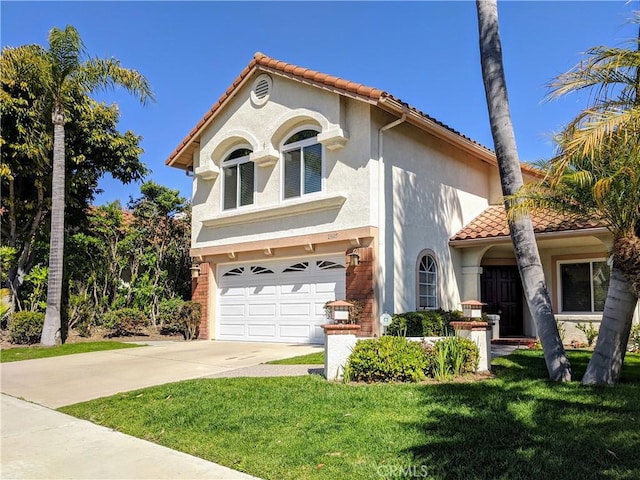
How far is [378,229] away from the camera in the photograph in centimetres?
1362

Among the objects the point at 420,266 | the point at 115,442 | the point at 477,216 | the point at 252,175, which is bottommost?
the point at 115,442

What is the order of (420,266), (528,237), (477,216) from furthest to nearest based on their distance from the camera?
(477,216) < (420,266) < (528,237)

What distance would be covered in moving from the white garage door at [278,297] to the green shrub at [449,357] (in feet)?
18.6

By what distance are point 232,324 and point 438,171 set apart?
7989 mm

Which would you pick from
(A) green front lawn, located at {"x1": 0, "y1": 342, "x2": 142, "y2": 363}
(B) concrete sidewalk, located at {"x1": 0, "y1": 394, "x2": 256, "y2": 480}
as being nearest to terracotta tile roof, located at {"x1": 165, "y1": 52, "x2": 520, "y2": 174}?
(A) green front lawn, located at {"x1": 0, "y1": 342, "x2": 142, "y2": 363}

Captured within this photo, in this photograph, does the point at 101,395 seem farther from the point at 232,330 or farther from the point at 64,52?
the point at 64,52

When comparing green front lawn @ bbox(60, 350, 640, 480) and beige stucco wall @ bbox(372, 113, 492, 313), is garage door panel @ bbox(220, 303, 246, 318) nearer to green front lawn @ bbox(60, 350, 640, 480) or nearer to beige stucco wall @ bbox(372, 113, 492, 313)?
beige stucco wall @ bbox(372, 113, 492, 313)

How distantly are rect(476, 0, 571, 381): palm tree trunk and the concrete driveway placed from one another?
18.9 feet

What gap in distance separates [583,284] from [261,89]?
10953 millimetres

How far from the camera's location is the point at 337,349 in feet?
29.3

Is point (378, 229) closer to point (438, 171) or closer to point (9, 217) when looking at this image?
point (438, 171)

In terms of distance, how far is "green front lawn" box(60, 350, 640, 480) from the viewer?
4832 millimetres

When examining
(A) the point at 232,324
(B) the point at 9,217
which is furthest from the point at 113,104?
(A) the point at 232,324

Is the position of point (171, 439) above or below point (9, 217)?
below
